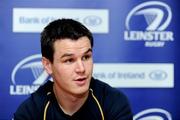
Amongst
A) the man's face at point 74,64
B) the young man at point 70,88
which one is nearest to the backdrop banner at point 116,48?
the young man at point 70,88

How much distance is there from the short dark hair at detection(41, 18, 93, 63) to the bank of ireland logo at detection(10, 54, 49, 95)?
3.12 ft

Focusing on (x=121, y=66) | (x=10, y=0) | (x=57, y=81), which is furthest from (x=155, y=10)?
(x=57, y=81)

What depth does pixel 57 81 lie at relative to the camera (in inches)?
45.9

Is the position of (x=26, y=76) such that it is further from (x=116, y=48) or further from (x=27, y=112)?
(x=27, y=112)

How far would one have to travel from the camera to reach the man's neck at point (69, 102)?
1.18m

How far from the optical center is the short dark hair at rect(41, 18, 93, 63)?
111 cm

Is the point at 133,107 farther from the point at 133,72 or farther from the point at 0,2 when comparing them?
the point at 0,2

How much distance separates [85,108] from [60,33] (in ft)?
Answer: 0.86

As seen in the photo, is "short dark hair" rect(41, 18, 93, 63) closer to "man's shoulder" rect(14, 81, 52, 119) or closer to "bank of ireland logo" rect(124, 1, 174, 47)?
"man's shoulder" rect(14, 81, 52, 119)

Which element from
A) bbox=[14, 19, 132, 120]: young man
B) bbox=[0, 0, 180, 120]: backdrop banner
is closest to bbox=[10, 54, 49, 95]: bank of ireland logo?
bbox=[0, 0, 180, 120]: backdrop banner

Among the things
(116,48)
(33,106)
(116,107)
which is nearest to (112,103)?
(116,107)

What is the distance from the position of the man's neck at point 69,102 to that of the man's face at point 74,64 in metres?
0.06

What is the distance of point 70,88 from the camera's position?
1109 mm

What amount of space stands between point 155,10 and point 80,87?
1.22 meters
